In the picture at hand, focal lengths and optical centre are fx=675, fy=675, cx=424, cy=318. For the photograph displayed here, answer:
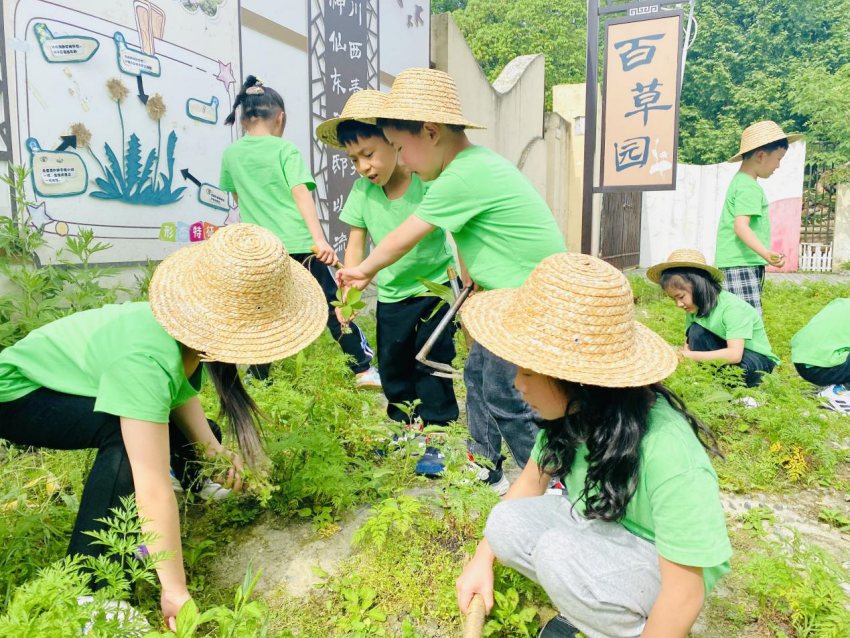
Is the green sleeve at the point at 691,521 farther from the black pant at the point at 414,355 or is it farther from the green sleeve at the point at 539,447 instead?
the black pant at the point at 414,355

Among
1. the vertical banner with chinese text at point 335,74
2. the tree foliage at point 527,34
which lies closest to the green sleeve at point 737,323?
the vertical banner with chinese text at point 335,74

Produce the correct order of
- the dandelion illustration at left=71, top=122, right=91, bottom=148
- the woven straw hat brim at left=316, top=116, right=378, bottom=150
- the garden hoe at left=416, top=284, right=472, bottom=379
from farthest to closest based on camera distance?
the dandelion illustration at left=71, top=122, right=91, bottom=148 → the woven straw hat brim at left=316, top=116, right=378, bottom=150 → the garden hoe at left=416, top=284, right=472, bottom=379

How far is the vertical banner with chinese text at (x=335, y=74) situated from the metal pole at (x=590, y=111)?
2060 mm

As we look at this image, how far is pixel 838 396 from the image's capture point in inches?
158

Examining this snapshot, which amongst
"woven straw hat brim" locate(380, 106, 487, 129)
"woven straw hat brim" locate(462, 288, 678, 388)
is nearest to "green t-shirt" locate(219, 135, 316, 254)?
"woven straw hat brim" locate(380, 106, 487, 129)

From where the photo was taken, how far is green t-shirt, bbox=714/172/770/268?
4645mm

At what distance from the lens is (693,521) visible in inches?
56.4

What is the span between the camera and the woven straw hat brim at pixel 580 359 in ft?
4.81

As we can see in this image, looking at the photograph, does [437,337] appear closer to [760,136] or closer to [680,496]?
[680,496]

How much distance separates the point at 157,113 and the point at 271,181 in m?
0.92

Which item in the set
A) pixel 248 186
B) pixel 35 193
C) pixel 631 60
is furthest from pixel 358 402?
pixel 631 60

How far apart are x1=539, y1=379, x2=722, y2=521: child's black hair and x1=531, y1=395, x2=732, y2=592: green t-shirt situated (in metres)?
0.03

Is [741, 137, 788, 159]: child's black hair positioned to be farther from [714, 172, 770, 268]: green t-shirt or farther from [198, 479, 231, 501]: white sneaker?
[198, 479, 231, 501]: white sneaker

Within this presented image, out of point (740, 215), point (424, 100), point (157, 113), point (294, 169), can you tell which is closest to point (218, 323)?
point (424, 100)
